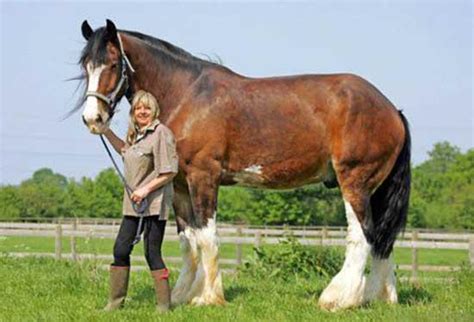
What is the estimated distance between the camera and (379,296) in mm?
7469

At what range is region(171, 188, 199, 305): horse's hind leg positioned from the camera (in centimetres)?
734

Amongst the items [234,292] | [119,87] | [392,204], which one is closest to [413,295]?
[392,204]

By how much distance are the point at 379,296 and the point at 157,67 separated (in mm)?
3196

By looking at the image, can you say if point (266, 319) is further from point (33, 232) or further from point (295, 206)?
point (295, 206)

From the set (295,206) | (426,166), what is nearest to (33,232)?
(295,206)

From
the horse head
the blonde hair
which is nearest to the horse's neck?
the horse head

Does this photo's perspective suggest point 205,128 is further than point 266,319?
Yes

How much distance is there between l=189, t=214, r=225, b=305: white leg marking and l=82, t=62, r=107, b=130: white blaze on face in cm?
144

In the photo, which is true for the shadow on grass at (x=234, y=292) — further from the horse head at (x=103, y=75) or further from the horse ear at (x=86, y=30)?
the horse ear at (x=86, y=30)

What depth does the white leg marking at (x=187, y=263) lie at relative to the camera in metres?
7.34

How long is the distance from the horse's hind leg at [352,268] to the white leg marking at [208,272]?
3.30 feet

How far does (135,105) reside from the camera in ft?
21.9

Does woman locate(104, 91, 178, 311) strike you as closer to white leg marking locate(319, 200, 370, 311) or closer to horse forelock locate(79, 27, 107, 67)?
horse forelock locate(79, 27, 107, 67)

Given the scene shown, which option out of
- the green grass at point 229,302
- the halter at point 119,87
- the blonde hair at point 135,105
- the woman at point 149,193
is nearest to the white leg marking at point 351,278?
the green grass at point 229,302
